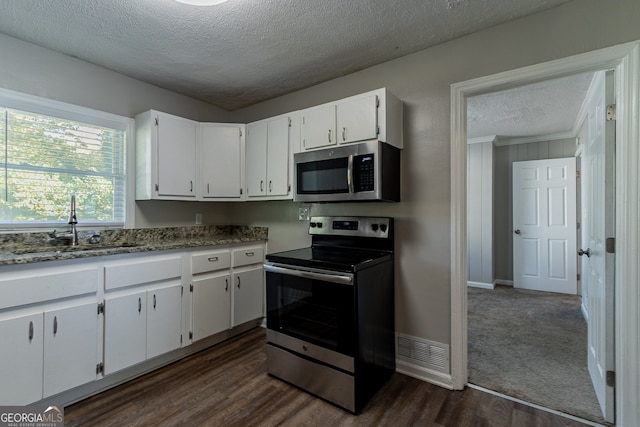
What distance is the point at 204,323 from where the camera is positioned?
257cm

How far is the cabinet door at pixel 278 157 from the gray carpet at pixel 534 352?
216 centimetres

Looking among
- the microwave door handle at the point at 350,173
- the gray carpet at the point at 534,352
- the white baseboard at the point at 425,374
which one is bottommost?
the gray carpet at the point at 534,352

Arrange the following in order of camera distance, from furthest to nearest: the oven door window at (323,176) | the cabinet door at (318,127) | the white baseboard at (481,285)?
the white baseboard at (481,285), the cabinet door at (318,127), the oven door window at (323,176)

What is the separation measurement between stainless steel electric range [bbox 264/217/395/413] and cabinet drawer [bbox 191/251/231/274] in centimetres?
67

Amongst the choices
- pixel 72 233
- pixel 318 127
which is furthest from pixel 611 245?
pixel 72 233

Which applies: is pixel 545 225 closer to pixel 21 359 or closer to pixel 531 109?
pixel 531 109

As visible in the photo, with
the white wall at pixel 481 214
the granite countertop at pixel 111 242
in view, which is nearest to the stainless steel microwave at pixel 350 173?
the granite countertop at pixel 111 242

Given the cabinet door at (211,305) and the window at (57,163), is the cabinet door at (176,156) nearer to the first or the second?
the window at (57,163)

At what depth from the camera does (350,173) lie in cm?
211

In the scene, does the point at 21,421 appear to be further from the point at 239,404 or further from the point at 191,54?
the point at 191,54

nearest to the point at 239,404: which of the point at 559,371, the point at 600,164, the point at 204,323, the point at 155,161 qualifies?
the point at 204,323

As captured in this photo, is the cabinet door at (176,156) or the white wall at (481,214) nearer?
the cabinet door at (176,156)

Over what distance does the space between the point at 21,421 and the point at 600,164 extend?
3.66 metres

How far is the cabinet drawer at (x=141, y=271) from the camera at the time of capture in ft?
6.66
